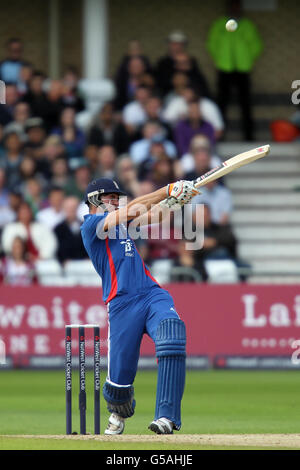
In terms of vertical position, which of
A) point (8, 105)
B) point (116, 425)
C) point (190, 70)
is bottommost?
point (116, 425)

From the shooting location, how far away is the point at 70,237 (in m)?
18.0

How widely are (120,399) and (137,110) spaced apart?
1061 centimetres

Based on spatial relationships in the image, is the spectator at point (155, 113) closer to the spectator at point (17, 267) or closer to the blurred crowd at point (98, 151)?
the blurred crowd at point (98, 151)

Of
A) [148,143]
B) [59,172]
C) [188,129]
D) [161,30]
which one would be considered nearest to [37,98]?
[59,172]

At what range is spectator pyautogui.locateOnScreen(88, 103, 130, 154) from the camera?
19453mm

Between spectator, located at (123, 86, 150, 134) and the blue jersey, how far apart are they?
9973 mm

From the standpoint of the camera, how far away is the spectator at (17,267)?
17.6m

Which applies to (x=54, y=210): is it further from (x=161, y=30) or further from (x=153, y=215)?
(x=153, y=215)

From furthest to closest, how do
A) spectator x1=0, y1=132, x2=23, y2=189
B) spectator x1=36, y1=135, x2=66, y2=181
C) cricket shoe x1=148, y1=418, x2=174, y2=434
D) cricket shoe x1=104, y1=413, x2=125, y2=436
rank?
spectator x1=36, y1=135, x2=66, y2=181 < spectator x1=0, y1=132, x2=23, y2=189 < cricket shoe x1=104, y1=413, x2=125, y2=436 < cricket shoe x1=148, y1=418, x2=174, y2=434

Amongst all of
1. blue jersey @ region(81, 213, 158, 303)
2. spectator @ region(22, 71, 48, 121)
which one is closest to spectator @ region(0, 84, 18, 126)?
spectator @ region(22, 71, 48, 121)

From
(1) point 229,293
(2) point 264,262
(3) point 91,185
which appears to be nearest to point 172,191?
(3) point 91,185

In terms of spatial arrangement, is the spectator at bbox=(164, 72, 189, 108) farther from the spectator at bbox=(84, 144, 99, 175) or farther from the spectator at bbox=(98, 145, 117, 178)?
the spectator at bbox=(98, 145, 117, 178)
